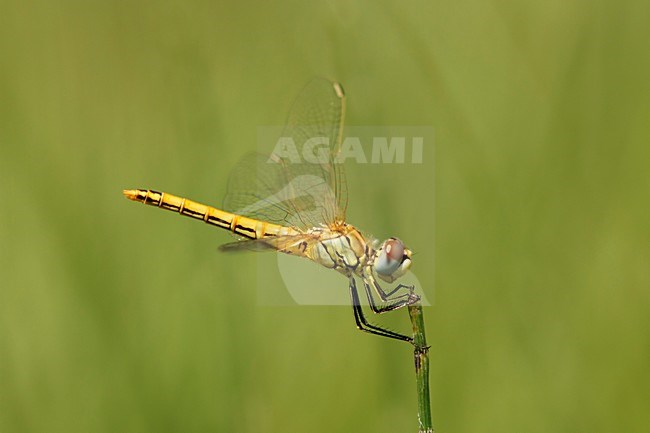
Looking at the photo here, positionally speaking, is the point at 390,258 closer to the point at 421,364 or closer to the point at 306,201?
the point at 306,201

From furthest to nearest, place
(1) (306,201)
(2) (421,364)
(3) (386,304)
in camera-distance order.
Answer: (1) (306,201), (3) (386,304), (2) (421,364)

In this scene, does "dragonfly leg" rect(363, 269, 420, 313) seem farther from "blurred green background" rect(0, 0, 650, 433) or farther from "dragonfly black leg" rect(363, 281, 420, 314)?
"blurred green background" rect(0, 0, 650, 433)

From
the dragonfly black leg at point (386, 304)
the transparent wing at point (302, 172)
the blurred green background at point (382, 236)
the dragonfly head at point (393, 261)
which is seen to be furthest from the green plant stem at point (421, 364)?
the blurred green background at point (382, 236)

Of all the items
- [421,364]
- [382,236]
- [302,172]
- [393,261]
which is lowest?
[421,364]

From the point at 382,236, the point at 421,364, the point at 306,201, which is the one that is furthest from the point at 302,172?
the point at 421,364

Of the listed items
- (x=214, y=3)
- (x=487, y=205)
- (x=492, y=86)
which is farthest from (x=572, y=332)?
(x=214, y=3)

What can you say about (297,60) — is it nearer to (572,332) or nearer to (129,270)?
(129,270)

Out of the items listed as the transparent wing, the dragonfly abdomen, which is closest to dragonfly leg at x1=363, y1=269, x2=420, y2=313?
the transparent wing
